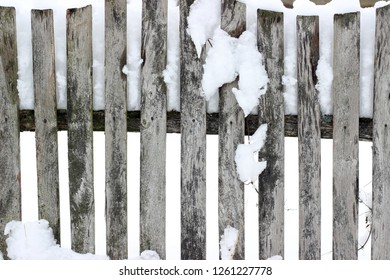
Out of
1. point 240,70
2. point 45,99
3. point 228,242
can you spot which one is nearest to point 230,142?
point 240,70

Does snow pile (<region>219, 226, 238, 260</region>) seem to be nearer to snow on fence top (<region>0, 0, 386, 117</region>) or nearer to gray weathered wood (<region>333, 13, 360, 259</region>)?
gray weathered wood (<region>333, 13, 360, 259</region>)

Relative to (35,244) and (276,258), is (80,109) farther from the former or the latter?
(276,258)

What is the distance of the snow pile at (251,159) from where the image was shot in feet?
11.6

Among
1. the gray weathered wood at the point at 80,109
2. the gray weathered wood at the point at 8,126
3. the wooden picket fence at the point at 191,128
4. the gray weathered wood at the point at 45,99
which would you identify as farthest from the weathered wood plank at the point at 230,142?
the gray weathered wood at the point at 8,126

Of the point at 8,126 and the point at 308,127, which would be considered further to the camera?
the point at 8,126

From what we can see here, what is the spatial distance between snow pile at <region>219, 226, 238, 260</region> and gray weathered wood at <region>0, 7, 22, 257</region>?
1.21 metres

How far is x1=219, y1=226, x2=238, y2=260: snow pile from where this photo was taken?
11.9 feet

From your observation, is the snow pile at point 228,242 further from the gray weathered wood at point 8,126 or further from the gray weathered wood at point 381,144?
the gray weathered wood at point 8,126

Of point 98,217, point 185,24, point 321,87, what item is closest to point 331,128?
point 321,87

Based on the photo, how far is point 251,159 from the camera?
355 cm

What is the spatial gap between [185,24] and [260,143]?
789 millimetres

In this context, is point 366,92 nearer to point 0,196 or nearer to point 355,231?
point 355,231

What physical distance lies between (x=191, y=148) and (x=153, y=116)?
0.28 metres

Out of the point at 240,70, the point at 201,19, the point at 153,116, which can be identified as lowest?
the point at 153,116
